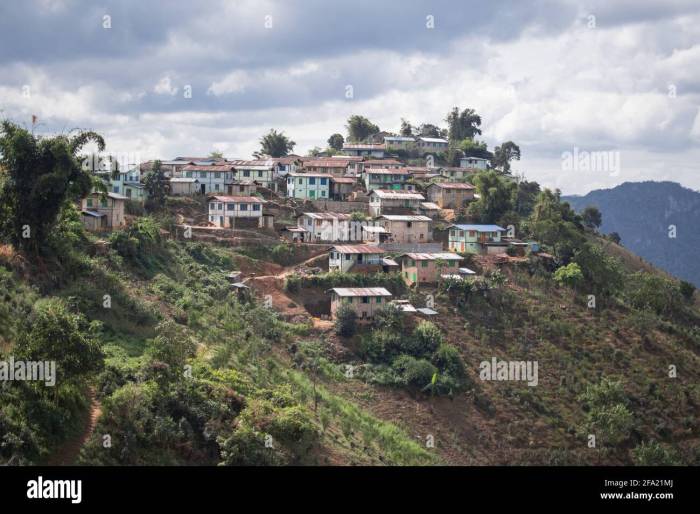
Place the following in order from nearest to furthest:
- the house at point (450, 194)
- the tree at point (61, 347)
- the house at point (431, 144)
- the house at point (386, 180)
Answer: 1. the tree at point (61, 347)
2. the house at point (450, 194)
3. the house at point (386, 180)
4. the house at point (431, 144)

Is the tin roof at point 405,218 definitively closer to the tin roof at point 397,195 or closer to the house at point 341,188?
the tin roof at point 397,195

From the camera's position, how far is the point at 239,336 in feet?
119

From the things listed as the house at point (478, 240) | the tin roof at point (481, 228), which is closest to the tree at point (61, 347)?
the house at point (478, 240)

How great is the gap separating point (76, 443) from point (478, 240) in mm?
35238

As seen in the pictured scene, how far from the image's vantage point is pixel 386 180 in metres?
63.5

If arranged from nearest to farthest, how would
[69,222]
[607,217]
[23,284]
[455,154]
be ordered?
1. [23,284]
2. [69,222]
3. [455,154]
4. [607,217]

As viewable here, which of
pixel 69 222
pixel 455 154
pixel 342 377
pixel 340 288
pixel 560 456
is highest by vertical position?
pixel 455 154

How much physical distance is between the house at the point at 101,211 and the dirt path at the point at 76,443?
21.2 metres

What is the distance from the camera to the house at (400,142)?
275ft

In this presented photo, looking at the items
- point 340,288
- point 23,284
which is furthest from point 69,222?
point 340,288

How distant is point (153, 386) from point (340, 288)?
18758 millimetres

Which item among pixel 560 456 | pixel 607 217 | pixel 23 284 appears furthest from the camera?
pixel 607 217

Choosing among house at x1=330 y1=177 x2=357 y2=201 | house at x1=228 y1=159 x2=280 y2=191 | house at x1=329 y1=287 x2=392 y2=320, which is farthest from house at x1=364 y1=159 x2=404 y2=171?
house at x1=329 y1=287 x2=392 y2=320

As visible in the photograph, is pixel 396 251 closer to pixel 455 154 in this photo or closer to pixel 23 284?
pixel 23 284
